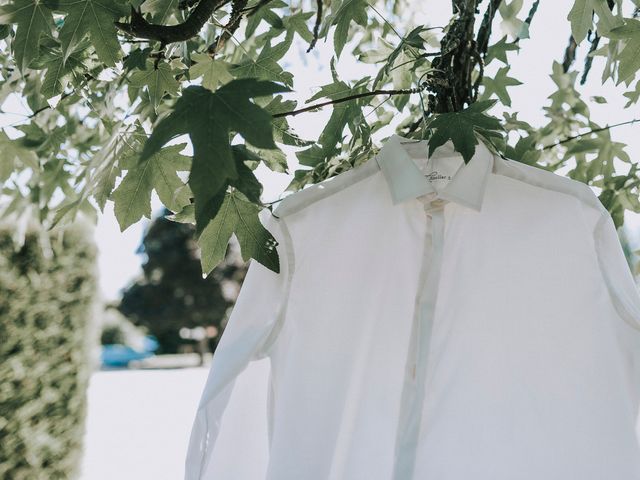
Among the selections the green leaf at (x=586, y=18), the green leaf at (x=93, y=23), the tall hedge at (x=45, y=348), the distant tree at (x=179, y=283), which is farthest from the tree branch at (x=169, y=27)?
the distant tree at (x=179, y=283)

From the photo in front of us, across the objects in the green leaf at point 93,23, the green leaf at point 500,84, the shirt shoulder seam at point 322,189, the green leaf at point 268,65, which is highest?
the green leaf at point 500,84

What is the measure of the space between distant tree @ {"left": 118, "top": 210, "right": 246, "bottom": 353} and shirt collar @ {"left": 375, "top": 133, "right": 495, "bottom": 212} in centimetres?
1853

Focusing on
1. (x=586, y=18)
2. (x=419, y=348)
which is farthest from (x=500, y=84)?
(x=419, y=348)

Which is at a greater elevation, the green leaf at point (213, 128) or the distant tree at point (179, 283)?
the distant tree at point (179, 283)

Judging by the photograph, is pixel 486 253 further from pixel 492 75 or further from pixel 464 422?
pixel 492 75

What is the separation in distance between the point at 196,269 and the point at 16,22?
19.1 metres

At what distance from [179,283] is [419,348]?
19.2m

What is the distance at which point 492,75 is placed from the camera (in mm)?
1536

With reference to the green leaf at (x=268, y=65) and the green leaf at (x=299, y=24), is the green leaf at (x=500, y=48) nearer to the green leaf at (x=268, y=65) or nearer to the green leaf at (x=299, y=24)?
the green leaf at (x=299, y=24)

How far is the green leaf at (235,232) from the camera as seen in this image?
3.10 ft

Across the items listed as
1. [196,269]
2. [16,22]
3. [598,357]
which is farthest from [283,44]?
[196,269]

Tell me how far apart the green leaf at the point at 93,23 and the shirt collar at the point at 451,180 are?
0.49 metres

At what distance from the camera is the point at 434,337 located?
3.54ft

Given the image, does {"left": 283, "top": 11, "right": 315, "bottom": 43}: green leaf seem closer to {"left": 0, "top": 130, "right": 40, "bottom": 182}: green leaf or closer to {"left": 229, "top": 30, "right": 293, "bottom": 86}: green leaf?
{"left": 229, "top": 30, "right": 293, "bottom": 86}: green leaf
